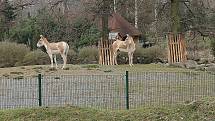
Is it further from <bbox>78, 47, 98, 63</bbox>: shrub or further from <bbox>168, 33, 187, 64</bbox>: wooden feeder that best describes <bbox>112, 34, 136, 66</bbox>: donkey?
<bbox>78, 47, 98, 63</bbox>: shrub

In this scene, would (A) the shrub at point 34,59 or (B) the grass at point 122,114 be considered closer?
(B) the grass at point 122,114

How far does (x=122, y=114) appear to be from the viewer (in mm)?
11320

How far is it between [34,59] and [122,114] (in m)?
22.3

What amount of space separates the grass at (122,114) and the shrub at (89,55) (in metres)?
23.6

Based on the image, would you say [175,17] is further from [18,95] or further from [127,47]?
[18,95]

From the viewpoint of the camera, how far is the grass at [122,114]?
10758mm

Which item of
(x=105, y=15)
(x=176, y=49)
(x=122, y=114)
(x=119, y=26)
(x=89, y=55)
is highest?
(x=105, y=15)

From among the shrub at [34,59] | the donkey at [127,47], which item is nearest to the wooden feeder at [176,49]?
the donkey at [127,47]

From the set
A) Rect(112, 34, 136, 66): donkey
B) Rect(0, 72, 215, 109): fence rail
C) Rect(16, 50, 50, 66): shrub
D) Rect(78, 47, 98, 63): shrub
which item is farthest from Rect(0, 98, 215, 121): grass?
Rect(78, 47, 98, 63): shrub

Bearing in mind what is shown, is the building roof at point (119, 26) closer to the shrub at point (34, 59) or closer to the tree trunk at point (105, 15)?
the tree trunk at point (105, 15)

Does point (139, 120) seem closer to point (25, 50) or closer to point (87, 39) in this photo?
point (25, 50)

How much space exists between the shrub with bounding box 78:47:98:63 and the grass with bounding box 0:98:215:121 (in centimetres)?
2364

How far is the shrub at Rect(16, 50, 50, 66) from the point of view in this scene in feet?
107

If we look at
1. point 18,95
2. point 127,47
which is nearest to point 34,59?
point 127,47
